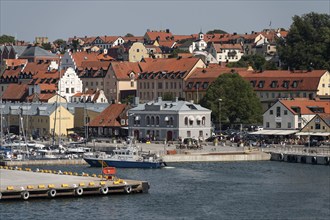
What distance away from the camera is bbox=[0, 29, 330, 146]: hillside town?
100438mm

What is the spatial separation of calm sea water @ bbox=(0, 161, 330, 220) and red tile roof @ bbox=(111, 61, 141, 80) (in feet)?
169

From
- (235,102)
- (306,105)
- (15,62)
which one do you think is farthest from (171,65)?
(306,105)

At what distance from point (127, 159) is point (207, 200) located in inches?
744

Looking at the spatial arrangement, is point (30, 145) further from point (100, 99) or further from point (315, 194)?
point (315, 194)

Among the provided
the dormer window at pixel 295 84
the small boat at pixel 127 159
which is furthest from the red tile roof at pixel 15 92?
the small boat at pixel 127 159

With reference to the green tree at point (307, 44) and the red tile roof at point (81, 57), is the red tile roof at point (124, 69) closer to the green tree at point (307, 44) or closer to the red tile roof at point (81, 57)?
the red tile roof at point (81, 57)

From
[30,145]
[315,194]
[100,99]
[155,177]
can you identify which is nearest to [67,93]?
[100,99]

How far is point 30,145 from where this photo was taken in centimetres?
9825

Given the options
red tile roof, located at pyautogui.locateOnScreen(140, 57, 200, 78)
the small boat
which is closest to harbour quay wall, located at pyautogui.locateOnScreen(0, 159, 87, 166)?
the small boat

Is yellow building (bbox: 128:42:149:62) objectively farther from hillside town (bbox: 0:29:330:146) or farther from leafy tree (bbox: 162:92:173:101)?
leafy tree (bbox: 162:92:173:101)

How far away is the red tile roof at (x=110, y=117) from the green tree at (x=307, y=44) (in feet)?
95.2

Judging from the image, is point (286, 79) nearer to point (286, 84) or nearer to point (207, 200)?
point (286, 84)

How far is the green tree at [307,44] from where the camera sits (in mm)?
132750

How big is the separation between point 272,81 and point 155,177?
39.9 m
